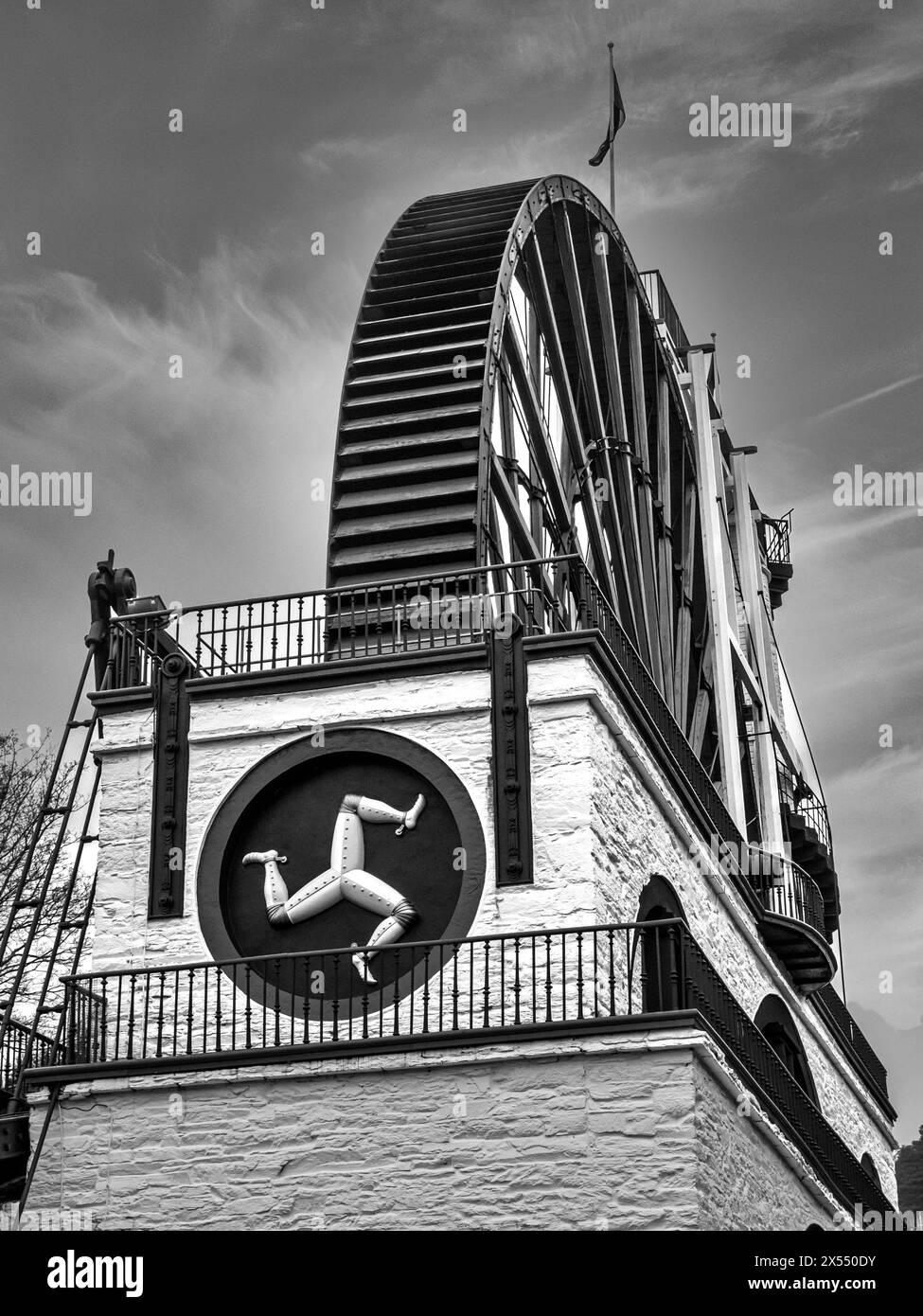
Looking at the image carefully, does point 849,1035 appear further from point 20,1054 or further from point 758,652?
point 20,1054

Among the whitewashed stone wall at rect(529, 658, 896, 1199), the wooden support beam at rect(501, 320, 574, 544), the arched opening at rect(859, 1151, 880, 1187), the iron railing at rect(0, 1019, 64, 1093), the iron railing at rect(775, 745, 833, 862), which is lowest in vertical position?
the arched opening at rect(859, 1151, 880, 1187)

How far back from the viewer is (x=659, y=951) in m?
17.1

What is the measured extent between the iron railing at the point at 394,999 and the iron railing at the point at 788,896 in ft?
27.4

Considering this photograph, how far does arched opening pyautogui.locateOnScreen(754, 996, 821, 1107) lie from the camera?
82.5ft

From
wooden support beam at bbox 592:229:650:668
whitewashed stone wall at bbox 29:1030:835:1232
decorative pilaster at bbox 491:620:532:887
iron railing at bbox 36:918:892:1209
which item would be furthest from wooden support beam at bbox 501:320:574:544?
whitewashed stone wall at bbox 29:1030:835:1232

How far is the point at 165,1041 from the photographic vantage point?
18109 mm

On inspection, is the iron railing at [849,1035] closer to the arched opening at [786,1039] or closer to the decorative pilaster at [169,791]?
the arched opening at [786,1039]

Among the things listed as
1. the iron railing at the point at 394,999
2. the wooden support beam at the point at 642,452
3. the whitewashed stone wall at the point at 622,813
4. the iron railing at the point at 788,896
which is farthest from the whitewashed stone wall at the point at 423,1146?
the wooden support beam at the point at 642,452

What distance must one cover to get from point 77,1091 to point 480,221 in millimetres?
12605

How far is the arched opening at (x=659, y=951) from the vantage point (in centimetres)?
1709

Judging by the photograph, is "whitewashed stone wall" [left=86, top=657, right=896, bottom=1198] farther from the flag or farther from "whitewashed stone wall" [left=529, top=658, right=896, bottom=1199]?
the flag

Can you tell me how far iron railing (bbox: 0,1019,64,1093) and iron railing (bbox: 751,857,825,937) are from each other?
404 inches
